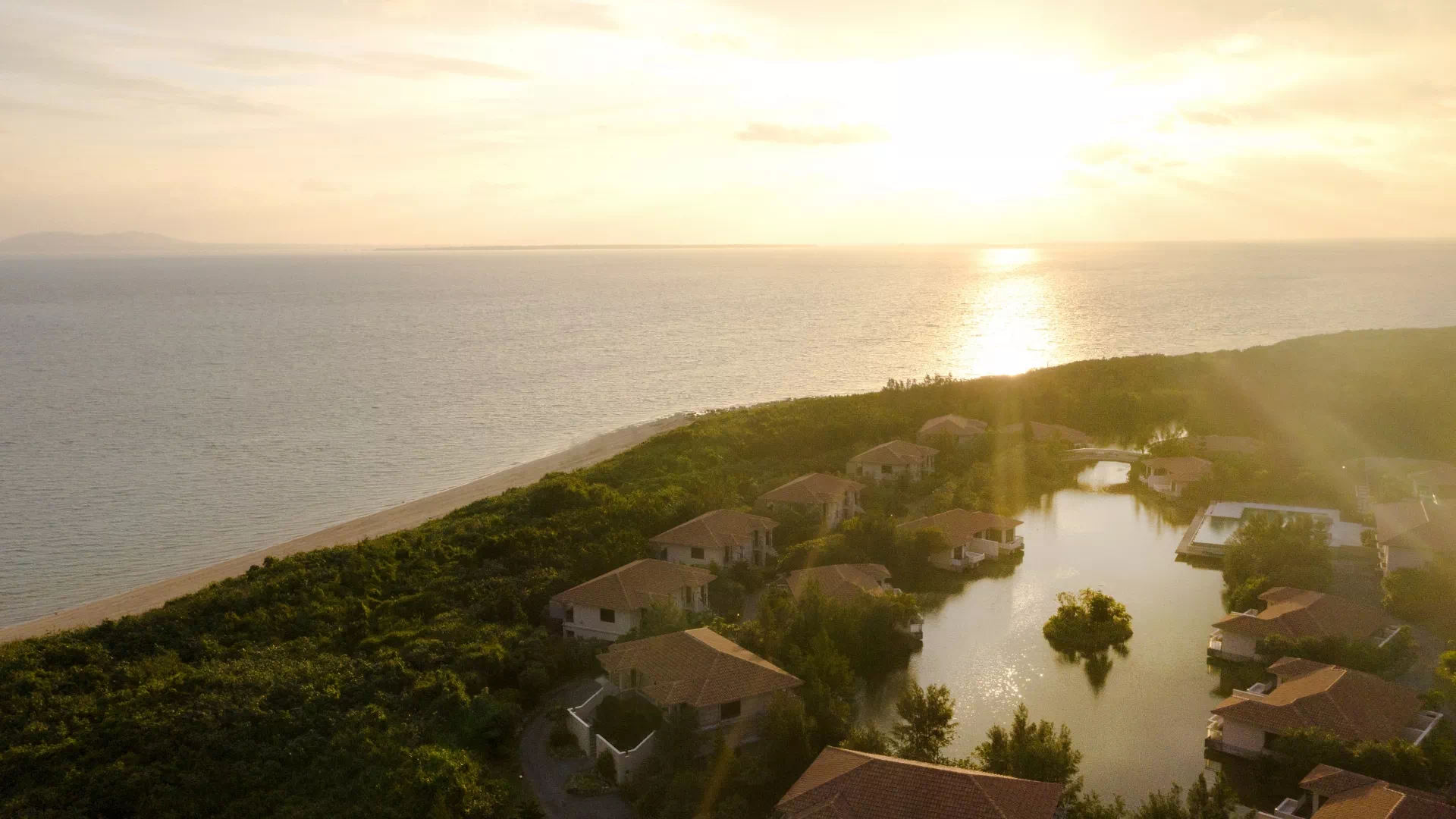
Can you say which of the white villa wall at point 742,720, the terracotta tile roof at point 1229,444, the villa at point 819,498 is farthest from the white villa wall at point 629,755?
the terracotta tile roof at point 1229,444

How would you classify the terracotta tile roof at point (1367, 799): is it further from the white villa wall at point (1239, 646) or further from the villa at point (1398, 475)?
the villa at point (1398, 475)

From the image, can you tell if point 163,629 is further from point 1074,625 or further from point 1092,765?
point 1074,625

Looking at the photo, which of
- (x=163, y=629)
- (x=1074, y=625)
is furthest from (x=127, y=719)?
(x=1074, y=625)

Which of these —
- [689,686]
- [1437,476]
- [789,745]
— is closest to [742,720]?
[689,686]

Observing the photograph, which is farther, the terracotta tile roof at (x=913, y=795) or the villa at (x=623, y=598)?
the villa at (x=623, y=598)

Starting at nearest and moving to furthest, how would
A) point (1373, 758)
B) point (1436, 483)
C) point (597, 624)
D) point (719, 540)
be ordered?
point (1373, 758), point (597, 624), point (719, 540), point (1436, 483)

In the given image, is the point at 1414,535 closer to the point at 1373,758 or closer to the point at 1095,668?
the point at 1095,668

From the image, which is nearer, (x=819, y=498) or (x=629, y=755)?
(x=629, y=755)
